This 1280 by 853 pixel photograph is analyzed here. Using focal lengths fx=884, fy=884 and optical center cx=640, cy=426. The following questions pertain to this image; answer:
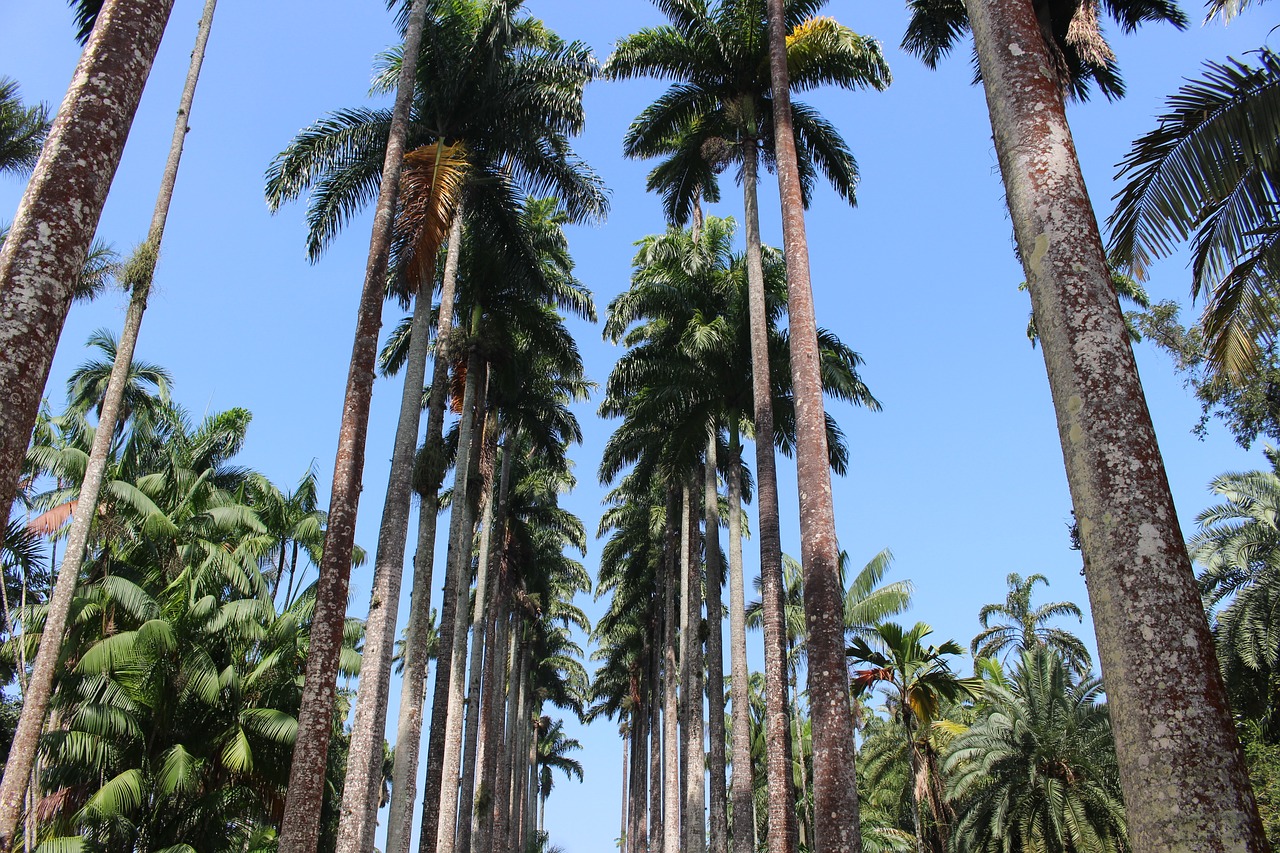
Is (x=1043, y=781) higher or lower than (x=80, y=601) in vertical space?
lower

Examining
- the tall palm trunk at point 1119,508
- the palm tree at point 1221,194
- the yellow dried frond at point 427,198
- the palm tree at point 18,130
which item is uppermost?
the palm tree at point 18,130

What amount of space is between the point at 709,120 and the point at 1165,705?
1874 centimetres

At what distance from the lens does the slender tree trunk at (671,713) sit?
28.0m

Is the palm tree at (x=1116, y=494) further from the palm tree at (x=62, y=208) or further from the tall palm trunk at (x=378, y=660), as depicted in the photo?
the tall palm trunk at (x=378, y=660)

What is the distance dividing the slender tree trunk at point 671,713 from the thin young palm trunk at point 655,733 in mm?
5132

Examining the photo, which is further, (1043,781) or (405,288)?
(1043,781)

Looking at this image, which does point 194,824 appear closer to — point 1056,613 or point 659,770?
point 659,770

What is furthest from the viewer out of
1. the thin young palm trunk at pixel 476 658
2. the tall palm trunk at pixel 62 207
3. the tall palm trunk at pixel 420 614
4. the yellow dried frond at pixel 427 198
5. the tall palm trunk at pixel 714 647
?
the thin young palm trunk at pixel 476 658

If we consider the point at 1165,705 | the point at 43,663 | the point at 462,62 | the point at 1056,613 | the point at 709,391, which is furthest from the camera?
the point at 1056,613

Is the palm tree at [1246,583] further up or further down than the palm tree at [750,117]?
further down

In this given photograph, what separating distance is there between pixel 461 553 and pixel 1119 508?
21.4m

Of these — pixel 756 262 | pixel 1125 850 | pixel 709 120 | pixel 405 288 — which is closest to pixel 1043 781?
pixel 1125 850

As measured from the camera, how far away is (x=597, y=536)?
41688mm

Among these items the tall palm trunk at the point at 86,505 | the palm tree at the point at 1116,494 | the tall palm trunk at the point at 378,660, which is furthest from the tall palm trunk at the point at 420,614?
the palm tree at the point at 1116,494
